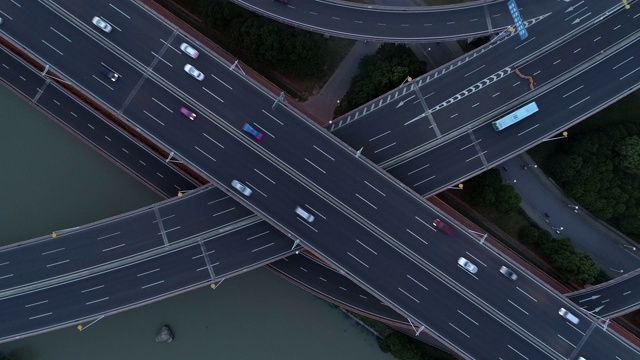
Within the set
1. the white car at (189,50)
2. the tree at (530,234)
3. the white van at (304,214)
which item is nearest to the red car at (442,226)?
the tree at (530,234)

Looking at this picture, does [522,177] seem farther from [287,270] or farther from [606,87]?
[287,270]

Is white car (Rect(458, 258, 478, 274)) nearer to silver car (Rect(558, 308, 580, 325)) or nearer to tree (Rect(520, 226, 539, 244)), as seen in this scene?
tree (Rect(520, 226, 539, 244))

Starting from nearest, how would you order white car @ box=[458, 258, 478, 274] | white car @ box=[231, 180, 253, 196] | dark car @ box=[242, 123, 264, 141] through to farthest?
white car @ box=[231, 180, 253, 196], dark car @ box=[242, 123, 264, 141], white car @ box=[458, 258, 478, 274]

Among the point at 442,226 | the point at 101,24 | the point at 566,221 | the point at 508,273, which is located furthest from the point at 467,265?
the point at 101,24

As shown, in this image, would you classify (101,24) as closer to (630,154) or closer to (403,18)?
(403,18)

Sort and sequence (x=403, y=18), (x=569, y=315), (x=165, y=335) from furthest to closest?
(x=165, y=335) < (x=403, y=18) < (x=569, y=315)

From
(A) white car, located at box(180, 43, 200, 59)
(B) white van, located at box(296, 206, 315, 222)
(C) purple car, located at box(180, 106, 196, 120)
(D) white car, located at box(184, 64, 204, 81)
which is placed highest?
(A) white car, located at box(180, 43, 200, 59)

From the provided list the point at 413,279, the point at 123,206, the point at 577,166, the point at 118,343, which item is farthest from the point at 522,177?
the point at 118,343

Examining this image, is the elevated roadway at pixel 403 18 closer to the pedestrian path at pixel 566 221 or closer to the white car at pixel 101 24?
the pedestrian path at pixel 566 221

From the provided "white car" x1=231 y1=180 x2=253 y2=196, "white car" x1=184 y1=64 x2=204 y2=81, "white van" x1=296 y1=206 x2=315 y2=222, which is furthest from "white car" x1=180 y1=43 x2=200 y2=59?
"white van" x1=296 y1=206 x2=315 y2=222
